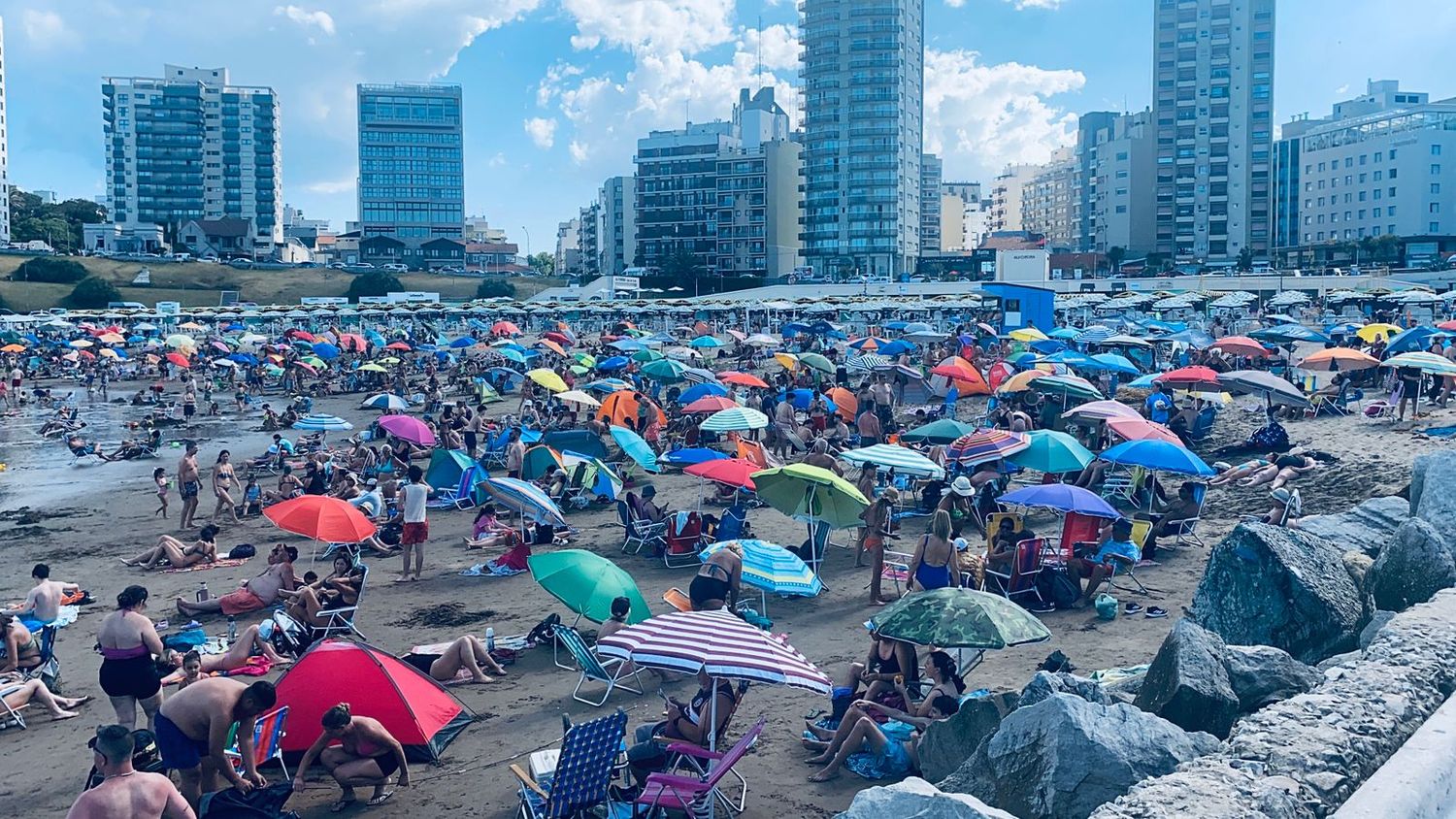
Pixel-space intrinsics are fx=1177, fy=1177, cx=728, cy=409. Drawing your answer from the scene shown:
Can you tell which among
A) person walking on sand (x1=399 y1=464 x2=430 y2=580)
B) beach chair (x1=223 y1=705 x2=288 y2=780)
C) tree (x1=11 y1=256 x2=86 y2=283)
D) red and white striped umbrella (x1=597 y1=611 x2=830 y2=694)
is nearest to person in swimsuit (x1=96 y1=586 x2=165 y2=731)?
beach chair (x1=223 y1=705 x2=288 y2=780)

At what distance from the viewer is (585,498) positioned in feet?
53.5

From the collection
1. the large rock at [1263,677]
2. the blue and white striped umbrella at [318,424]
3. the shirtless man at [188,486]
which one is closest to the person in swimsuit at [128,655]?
the large rock at [1263,677]

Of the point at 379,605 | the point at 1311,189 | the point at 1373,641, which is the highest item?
the point at 1311,189

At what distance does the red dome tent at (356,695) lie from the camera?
23.4 feet

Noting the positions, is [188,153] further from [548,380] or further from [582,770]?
[582,770]

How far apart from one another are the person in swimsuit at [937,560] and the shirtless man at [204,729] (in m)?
5.34

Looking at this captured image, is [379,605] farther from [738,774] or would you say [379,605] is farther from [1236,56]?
[1236,56]

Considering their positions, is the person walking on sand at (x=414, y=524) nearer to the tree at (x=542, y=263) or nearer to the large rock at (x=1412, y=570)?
the large rock at (x=1412, y=570)

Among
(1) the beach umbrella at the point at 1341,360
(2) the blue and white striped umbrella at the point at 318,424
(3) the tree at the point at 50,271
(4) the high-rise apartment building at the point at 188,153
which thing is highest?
(4) the high-rise apartment building at the point at 188,153

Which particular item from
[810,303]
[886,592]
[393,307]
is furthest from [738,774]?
[393,307]

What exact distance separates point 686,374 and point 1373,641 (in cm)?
1909

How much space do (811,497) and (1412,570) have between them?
534 centimetres

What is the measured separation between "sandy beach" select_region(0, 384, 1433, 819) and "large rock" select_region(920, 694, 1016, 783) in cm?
51

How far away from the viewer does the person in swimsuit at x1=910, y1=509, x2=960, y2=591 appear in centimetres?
979
